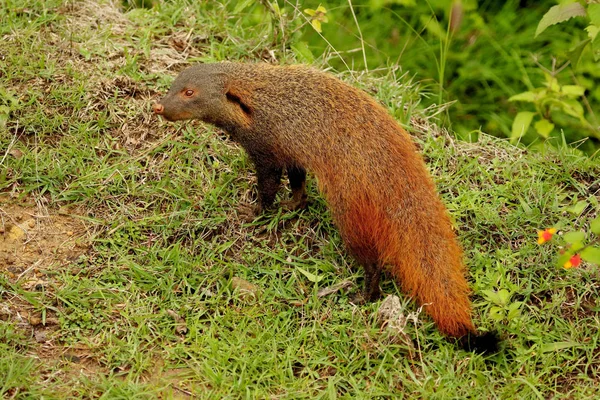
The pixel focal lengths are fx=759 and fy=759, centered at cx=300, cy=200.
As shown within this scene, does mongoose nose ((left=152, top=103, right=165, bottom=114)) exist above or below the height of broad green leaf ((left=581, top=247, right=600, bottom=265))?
below

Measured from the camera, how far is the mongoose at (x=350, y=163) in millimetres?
3617

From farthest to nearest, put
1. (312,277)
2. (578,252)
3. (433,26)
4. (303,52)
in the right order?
(433,26)
(303,52)
(312,277)
(578,252)

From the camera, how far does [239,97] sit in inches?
157

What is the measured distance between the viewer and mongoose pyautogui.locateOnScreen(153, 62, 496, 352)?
11.9 ft

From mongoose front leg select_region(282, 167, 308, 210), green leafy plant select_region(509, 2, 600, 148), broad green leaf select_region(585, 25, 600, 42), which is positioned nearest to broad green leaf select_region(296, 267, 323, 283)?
mongoose front leg select_region(282, 167, 308, 210)

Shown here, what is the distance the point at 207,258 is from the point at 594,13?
7.29 ft

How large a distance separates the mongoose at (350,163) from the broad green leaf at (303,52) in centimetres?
97

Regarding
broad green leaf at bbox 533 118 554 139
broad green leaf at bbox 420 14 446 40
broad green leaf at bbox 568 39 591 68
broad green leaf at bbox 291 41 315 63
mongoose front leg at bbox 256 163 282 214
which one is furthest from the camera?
broad green leaf at bbox 420 14 446 40

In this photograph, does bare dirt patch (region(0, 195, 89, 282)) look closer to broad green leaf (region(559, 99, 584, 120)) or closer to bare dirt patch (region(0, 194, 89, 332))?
bare dirt patch (region(0, 194, 89, 332))

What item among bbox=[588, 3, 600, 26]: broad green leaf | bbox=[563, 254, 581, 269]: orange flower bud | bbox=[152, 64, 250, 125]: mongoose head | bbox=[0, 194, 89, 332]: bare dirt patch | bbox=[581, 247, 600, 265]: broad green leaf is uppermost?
bbox=[588, 3, 600, 26]: broad green leaf

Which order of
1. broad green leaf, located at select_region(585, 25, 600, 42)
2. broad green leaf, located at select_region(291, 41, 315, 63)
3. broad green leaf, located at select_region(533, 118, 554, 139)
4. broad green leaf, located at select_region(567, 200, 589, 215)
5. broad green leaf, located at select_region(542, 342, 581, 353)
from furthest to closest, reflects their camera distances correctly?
broad green leaf, located at select_region(291, 41, 315, 63)
broad green leaf, located at select_region(533, 118, 554, 139)
broad green leaf, located at select_region(567, 200, 589, 215)
broad green leaf, located at select_region(542, 342, 581, 353)
broad green leaf, located at select_region(585, 25, 600, 42)

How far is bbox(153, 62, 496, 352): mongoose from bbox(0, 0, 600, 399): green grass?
190 millimetres

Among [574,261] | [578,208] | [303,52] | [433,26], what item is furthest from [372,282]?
[433,26]

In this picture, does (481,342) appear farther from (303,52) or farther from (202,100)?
(303,52)
